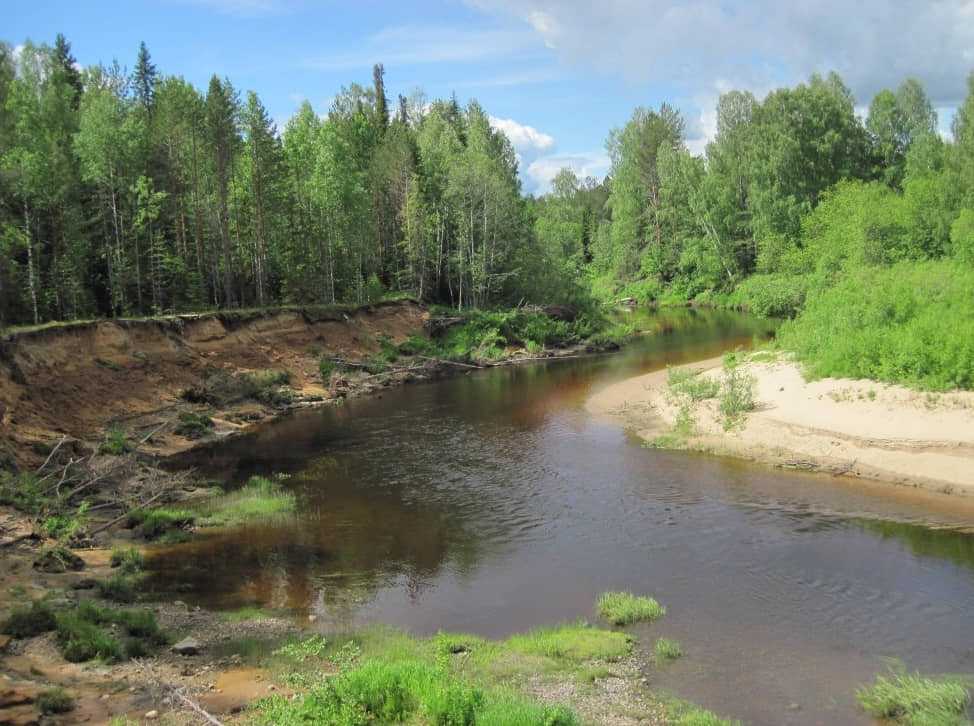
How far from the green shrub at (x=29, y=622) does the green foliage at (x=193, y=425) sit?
18.4m

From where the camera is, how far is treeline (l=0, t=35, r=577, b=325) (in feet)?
129

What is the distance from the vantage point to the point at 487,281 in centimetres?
6050

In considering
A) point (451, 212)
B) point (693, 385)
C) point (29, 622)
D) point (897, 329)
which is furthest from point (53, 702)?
point (451, 212)

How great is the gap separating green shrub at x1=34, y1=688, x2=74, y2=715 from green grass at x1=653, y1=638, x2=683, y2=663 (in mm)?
9233

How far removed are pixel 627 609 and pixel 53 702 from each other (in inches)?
391

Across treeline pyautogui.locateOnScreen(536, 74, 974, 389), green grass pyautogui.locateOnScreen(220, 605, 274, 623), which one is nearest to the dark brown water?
green grass pyautogui.locateOnScreen(220, 605, 274, 623)

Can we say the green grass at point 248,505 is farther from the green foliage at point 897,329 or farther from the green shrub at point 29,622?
the green foliage at point 897,329

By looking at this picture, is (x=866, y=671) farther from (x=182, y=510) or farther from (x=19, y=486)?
(x=19, y=486)

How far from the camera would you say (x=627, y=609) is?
15.1 metres

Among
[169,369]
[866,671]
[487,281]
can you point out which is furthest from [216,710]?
[487,281]

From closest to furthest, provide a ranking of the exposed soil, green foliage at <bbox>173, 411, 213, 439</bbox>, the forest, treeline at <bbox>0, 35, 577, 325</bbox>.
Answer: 1. the exposed soil
2. green foliage at <bbox>173, 411, 213, 439</bbox>
3. the forest
4. treeline at <bbox>0, 35, 577, 325</bbox>

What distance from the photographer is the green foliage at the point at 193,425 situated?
32.0 m

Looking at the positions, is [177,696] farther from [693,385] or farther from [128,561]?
[693,385]

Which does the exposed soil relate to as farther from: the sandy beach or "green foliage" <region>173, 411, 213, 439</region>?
the sandy beach
